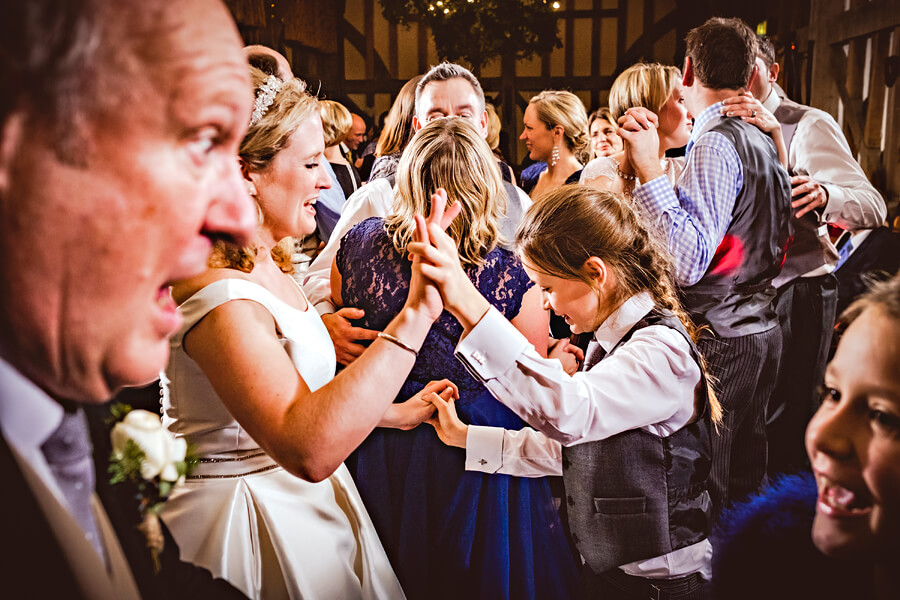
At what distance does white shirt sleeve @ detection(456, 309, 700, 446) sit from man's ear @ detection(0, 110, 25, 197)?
0.79 m

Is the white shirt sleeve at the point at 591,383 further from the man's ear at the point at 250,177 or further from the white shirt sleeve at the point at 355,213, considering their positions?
the white shirt sleeve at the point at 355,213

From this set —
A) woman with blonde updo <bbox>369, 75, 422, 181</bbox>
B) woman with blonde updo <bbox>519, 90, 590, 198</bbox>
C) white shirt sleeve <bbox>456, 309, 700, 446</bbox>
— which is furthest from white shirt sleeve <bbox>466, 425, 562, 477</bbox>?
woman with blonde updo <bbox>519, 90, 590, 198</bbox>

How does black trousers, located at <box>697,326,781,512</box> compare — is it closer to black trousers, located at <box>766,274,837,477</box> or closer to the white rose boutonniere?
black trousers, located at <box>766,274,837,477</box>

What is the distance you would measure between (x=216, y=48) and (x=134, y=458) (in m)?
0.37

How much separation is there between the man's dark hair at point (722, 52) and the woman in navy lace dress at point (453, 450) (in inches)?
25.9

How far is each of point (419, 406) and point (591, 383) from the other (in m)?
0.52

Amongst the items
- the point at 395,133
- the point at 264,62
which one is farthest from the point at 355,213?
the point at 264,62

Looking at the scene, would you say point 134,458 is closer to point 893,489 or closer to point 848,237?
point 893,489

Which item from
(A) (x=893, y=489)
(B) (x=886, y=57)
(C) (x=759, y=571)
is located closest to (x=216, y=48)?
(A) (x=893, y=489)

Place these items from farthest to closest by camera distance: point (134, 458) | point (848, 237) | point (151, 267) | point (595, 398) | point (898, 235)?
point (848, 237) < point (898, 235) < point (595, 398) < point (134, 458) < point (151, 267)

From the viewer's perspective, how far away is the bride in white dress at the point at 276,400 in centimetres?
96

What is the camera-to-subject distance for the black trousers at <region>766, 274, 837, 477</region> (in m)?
1.75

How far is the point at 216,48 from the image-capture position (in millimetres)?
469

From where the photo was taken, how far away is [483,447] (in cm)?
158
